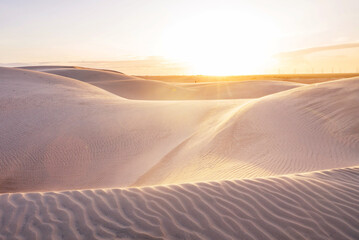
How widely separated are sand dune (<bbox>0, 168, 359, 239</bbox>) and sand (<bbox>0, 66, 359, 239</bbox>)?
1 centimetres

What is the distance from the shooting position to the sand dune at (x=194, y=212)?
2.99 m

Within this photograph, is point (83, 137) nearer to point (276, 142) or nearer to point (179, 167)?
point (179, 167)

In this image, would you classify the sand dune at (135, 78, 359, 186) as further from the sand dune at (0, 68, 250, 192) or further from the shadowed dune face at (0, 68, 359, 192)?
the sand dune at (0, 68, 250, 192)

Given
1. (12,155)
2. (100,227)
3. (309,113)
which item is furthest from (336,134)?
(12,155)

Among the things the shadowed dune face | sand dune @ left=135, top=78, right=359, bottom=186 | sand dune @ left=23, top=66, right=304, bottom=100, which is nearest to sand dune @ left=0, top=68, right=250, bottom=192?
the shadowed dune face

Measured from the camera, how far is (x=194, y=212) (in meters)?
3.33

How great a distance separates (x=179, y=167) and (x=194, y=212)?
177 inches

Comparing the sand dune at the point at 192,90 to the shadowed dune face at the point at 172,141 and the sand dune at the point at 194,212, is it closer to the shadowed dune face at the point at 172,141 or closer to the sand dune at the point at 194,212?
the shadowed dune face at the point at 172,141

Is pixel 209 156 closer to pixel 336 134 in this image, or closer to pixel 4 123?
pixel 336 134

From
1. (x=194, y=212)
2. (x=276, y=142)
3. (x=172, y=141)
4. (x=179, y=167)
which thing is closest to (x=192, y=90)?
(x=172, y=141)

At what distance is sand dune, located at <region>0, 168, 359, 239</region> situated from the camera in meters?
2.99

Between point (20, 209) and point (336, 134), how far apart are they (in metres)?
8.20

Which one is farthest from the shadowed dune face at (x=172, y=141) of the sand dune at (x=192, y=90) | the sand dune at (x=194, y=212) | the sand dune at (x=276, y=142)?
the sand dune at (x=192, y=90)

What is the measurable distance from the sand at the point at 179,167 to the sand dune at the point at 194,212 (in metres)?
0.01
